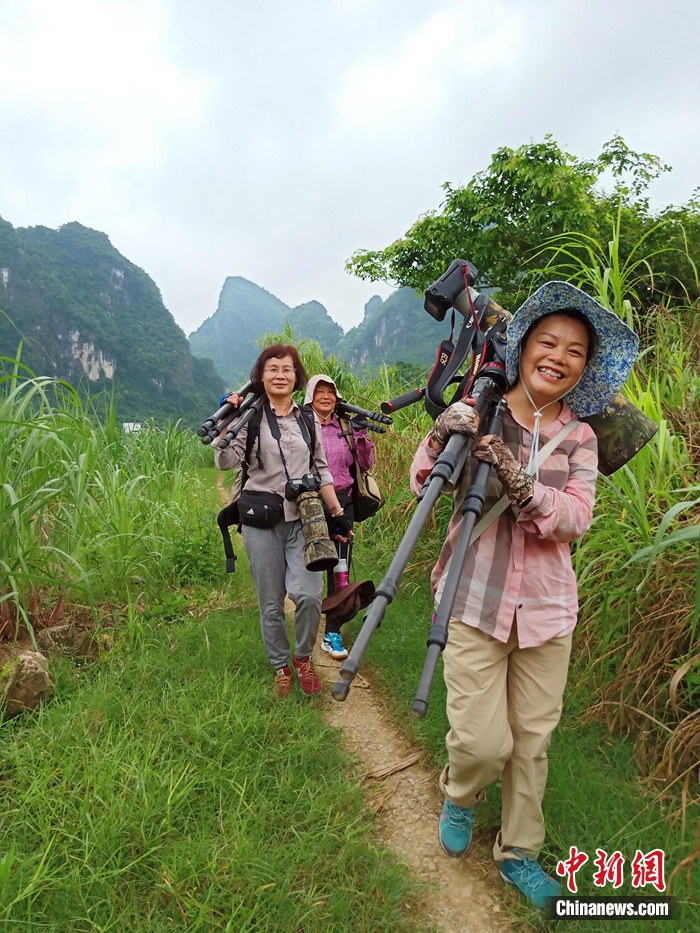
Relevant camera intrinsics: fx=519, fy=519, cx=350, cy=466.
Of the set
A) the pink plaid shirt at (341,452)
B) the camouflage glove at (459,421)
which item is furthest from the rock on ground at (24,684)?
the camouflage glove at (459,421)

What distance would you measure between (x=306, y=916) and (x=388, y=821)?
0.62m

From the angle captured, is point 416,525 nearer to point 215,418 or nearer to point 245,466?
point 215,418

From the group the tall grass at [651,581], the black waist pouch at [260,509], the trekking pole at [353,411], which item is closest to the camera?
the tall grass at [651,581]

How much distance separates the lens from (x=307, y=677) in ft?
9.50

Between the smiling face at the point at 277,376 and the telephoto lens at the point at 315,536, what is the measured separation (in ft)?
2.03

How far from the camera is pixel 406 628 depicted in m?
3.57

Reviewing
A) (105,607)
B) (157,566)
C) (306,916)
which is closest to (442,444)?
(306,916)

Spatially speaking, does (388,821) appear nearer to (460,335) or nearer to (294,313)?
(460,335)

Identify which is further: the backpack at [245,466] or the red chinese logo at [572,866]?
the backpack at [245,466]

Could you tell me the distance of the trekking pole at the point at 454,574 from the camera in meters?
1.02

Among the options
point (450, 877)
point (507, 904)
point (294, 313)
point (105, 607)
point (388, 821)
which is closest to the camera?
point (507, 904)

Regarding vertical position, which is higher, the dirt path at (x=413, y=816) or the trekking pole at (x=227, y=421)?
the trekking pole at (x=227, y=421)

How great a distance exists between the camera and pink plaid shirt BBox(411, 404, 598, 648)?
165 centimetres

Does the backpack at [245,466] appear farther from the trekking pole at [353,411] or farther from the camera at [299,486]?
the trekking pole at [353,411]
